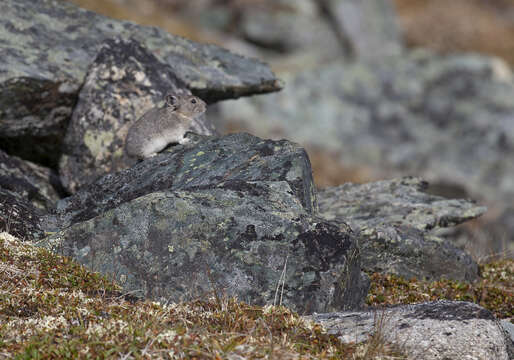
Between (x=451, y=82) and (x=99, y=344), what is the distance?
27.1 m

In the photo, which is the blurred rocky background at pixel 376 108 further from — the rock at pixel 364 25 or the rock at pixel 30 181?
the rock at pixel 30 181

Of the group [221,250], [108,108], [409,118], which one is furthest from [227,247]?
[409,118]

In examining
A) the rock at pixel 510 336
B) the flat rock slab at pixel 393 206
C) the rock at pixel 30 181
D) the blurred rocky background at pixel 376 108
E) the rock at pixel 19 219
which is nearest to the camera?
the rock at pixel 510 336

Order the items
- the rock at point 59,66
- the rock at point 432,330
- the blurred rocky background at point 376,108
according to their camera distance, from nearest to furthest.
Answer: the rock at point 432,330
the rock at point 59,66
the blurred rocky background at point 376,108

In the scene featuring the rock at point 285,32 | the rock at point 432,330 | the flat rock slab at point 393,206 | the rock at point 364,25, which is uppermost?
the rock at point 364,25

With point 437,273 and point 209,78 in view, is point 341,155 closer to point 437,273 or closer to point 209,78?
point 209,78

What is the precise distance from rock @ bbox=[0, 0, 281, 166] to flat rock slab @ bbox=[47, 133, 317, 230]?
3.20m

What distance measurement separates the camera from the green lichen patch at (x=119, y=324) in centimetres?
559

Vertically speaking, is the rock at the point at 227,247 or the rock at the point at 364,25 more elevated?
the rock at the point at 364,25

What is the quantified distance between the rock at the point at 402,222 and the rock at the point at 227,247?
0.80 m

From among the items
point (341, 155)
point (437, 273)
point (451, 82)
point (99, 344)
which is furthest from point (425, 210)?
point (451, 82)

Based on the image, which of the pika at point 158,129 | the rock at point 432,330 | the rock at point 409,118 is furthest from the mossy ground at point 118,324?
the rock at point 409,118

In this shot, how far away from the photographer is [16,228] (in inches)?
324

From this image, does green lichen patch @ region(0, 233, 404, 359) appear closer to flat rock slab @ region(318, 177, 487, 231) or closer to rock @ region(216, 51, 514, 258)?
flat rock slab @ region(318, 177, 487, 231)
